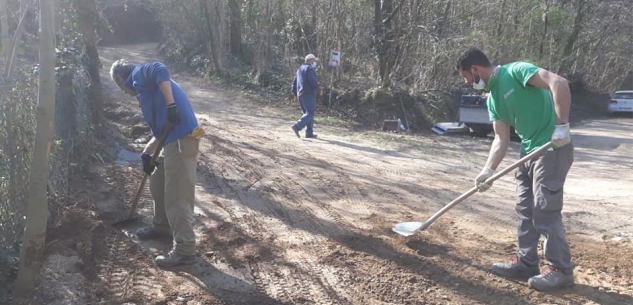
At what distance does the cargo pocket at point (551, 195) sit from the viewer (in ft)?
12.7

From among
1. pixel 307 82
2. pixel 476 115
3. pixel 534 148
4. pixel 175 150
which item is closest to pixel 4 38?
pixel 175 150

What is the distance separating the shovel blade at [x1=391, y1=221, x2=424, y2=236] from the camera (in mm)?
4977

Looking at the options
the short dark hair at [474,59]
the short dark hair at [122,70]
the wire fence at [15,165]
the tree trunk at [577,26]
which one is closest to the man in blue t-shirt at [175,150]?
the short dark hair at [122,70]

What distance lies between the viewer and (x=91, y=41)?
8695 millimetres

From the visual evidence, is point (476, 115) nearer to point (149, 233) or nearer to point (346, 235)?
point (346, 235)

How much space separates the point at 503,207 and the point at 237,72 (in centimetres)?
1583

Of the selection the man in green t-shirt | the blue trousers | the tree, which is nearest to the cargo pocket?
the man in green t-shirt

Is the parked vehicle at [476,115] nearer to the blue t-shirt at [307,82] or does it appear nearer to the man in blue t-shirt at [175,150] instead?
the blue t-shirt at [307,82]

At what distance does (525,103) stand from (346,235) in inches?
84.8

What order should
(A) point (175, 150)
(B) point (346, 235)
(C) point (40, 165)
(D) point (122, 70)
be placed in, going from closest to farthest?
1. (C) point (40, 165)
2. (A) point (175, 150)
3. (D) point (122, 70)
4. (B) point (346, 235)

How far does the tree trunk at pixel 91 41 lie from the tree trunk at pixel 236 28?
12.7 metres

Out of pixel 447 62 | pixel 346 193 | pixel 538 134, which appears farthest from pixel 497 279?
pixel 447 62

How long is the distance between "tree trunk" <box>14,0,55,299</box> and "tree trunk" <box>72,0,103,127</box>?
4880mm

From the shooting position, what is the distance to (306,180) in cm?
747
